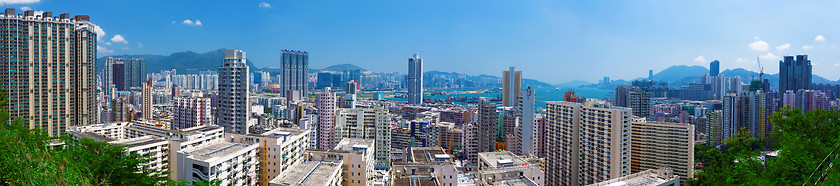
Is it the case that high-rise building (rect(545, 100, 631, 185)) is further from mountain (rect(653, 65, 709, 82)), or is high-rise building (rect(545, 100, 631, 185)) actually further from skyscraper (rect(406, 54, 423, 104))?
mountain (rect(653, 65, 709, 82))

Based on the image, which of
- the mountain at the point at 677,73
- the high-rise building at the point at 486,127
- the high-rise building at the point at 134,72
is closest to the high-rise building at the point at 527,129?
the high-rise building at the point at 486,127

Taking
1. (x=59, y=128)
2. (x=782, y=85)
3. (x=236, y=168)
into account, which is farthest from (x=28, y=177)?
(x=782, y=85)

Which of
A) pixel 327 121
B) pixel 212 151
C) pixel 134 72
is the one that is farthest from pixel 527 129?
pixel 134 72

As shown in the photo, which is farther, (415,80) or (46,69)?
(415,80)

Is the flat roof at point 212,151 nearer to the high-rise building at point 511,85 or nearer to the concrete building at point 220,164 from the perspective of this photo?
the concrete building at point 220,164

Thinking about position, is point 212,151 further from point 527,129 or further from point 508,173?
point 527,129

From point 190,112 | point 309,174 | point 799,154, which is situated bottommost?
point 309,174

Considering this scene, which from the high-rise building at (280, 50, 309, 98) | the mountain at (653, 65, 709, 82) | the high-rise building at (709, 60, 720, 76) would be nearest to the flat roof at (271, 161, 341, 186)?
the high-rise building at (280, 50, 309, 98)

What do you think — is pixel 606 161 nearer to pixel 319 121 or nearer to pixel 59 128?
pixel 319 121
